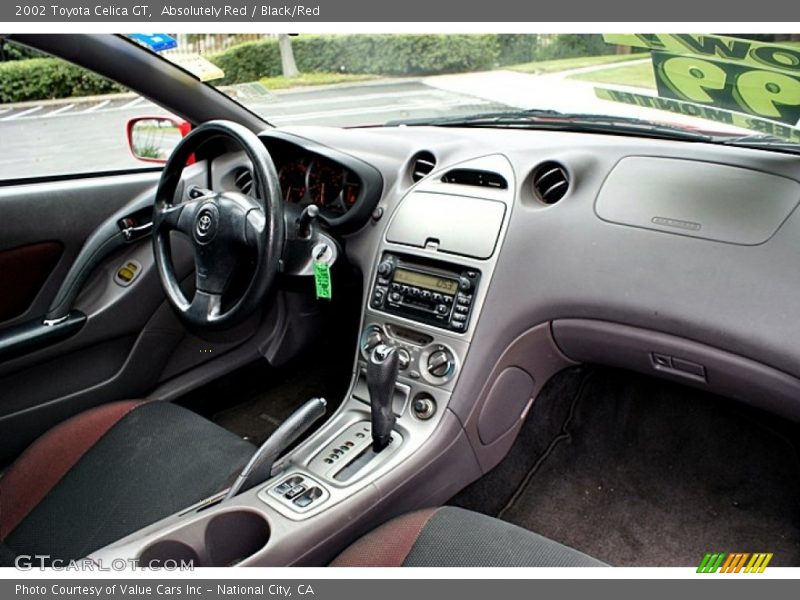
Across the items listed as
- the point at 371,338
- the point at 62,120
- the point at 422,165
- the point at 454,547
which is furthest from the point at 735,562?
the point at 62,120

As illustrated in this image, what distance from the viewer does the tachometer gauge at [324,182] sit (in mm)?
2201

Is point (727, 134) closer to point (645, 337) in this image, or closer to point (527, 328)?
point (645, 337)

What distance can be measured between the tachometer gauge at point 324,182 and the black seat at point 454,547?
3.69 ft

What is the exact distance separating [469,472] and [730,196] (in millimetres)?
960

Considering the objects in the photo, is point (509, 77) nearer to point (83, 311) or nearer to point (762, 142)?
point (762, 142)

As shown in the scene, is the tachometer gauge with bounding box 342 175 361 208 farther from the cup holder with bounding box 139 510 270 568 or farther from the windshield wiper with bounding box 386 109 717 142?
the cup holder with bounding box 139 510 270 568

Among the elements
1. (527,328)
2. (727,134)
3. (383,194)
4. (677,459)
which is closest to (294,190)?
(383,194)

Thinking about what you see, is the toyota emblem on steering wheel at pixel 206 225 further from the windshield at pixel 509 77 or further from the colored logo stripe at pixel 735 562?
the colored logo stripe at pixel 735 562

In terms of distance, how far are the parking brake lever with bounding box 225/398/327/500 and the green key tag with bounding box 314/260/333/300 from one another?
0.36m

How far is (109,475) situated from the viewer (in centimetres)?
172

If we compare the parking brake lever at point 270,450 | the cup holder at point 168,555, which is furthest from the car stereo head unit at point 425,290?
the cup holder at point 168,555

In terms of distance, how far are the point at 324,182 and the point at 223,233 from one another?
0.56m

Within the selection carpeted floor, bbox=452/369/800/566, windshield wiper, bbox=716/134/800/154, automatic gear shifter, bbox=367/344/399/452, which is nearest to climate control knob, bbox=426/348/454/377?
automatic gear shifter, bbox=367/344/399/452

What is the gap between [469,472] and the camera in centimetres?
189
